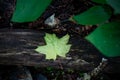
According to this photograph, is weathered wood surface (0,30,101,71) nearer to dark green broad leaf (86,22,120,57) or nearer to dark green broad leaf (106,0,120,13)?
dark green broad leaf (86,22,120,57)

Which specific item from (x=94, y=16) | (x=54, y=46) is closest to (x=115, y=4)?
(x=94, y=16)

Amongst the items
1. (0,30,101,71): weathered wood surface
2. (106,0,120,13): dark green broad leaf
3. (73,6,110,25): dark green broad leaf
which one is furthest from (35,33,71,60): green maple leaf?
(106,0,120,13): dark green broad leaf

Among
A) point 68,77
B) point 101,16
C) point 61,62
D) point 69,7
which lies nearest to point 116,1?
point 101,16

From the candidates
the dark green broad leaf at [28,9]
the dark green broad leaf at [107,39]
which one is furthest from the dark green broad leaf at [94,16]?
the dark green broad leaf at [28,9]

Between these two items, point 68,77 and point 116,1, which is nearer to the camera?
point 116,1

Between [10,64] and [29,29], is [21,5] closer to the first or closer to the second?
[29,29]

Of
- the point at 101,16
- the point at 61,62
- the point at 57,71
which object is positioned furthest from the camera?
the point at 57,71
